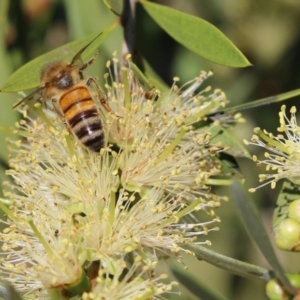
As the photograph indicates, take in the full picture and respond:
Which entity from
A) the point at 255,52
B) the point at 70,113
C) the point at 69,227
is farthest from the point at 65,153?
the point at 255,52

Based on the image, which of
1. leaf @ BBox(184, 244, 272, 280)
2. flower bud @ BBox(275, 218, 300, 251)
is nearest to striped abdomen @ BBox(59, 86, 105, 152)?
leaf @ BBox(184, 244, 272, 280)

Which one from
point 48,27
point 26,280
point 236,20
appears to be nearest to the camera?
point 26,280

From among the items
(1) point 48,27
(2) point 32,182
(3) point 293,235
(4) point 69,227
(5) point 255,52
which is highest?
(1) point 48,27

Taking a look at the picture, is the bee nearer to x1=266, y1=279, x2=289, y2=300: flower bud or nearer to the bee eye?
the bee eye

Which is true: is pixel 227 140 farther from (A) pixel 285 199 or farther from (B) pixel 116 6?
(B) pixel 116 6

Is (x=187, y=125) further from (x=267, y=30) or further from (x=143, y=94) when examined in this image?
(x=267, y=30)

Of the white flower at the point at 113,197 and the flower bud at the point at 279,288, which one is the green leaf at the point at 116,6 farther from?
the flower bud at the point at 279,288
